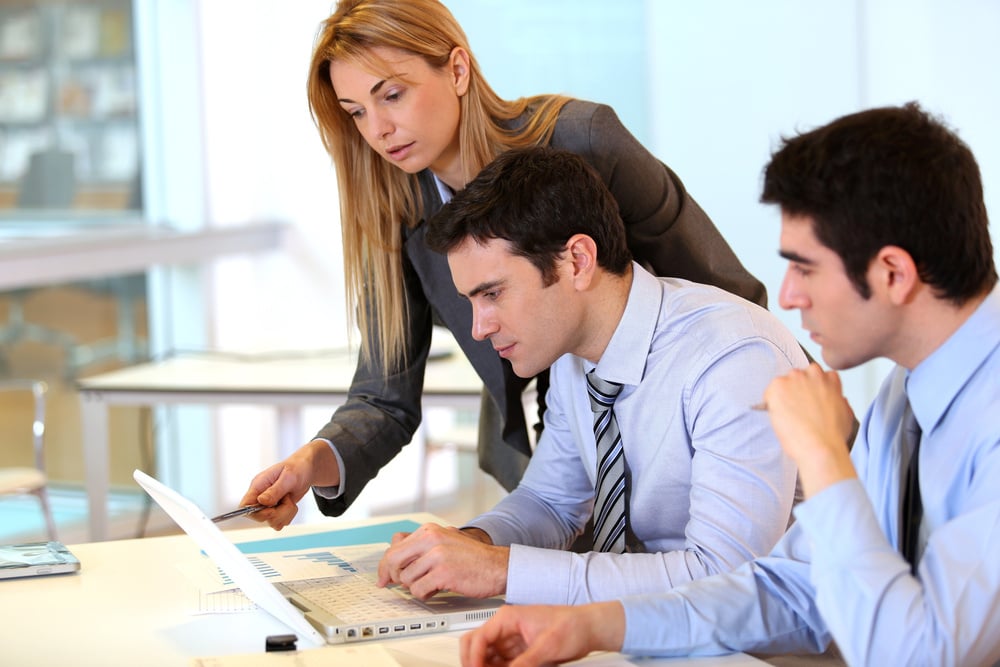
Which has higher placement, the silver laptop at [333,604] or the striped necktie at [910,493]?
the striped necktie at [910,493]

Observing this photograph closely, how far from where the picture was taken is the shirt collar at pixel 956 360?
1.22m

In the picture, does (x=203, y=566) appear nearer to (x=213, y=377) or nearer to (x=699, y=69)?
(x=213, y=377)

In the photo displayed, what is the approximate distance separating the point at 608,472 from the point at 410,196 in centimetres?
63

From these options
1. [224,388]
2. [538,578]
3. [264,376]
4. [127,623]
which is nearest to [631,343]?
[538,578]

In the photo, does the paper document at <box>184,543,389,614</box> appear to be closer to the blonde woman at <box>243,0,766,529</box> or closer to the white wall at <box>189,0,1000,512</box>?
the blonde woman at <box>243,0,766,529</box>

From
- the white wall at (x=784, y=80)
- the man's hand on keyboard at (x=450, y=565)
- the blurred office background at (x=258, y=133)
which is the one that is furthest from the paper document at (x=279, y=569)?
the white wall at (x=784, y=80)

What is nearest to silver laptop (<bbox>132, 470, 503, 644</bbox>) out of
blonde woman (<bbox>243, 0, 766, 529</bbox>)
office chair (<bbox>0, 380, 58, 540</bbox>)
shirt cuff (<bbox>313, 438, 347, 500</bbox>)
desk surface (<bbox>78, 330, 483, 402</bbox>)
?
blonde woman (<bbox>243, 0, 766, 529</bbox>)

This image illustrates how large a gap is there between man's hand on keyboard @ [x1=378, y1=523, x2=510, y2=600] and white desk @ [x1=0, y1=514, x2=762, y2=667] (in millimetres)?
101

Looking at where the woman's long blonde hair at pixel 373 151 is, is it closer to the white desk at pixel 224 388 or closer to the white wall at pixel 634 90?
the white desk at pixel 224 388

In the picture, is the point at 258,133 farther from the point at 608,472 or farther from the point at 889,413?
the point at 889,413

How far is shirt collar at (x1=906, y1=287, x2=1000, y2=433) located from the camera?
122 centimetres

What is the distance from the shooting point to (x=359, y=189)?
6.81ft

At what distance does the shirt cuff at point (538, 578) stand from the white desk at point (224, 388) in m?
1.73

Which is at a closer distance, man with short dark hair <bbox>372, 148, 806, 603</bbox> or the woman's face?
man with short dark hair <bbox>372, 148, 806, 603</bbox>
